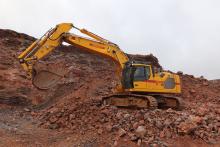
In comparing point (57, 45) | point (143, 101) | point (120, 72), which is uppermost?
point (57, 45)

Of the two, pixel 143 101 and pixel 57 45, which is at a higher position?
pixel 57 45

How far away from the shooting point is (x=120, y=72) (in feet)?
53.0

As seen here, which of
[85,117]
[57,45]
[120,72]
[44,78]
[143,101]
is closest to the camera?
[85,117]

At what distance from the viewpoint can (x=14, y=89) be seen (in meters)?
19.9

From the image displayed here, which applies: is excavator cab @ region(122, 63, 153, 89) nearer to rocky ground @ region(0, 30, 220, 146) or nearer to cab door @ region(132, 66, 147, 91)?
cab door @ region(132, 66, 147, 91)

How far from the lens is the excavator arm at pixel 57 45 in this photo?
48.5ft

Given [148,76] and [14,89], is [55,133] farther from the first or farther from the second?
→ [14,89]

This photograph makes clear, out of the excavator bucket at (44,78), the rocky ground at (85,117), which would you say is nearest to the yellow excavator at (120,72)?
the excavator bucket at (44,78)

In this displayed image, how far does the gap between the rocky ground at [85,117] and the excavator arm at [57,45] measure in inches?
72.0

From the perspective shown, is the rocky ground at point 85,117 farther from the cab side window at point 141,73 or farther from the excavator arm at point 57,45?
the excavator arm at point 57,45

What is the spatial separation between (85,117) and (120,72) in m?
2.64

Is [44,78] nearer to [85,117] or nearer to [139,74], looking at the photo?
[85,117]

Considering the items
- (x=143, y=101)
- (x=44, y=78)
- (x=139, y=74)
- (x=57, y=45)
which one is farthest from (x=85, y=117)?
(x=57, y=45)

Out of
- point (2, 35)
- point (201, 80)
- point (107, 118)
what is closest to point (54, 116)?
point (107, 118)
